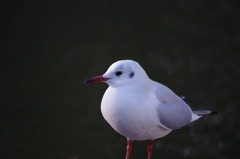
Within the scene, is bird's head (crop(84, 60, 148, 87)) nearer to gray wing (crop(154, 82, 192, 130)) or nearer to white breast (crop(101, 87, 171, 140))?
white breast (crop(101, 87, 171, 140))

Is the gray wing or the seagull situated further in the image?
the gray wing

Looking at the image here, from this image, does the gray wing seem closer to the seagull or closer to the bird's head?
the seagull

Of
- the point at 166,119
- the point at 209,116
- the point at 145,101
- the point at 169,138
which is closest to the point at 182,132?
the point at 169,138

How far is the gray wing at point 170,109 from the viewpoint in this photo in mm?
2439

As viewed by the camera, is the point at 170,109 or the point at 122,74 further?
the point at 170,109

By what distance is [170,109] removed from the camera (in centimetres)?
254

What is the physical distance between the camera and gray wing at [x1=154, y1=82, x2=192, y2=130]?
8.00 ft

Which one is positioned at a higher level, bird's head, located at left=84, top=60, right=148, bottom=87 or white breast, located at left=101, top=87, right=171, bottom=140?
bird's head, located at left=84, top=60, right=148, bottom=87

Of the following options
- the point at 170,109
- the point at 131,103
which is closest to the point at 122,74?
the point at 131,103

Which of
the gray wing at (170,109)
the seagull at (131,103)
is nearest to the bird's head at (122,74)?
the seagull at (131,103)

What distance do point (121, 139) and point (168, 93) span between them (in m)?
0.86

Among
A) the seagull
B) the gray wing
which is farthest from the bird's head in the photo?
the gray wing

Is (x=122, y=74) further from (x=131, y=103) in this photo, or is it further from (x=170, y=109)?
(x=170, y=109)

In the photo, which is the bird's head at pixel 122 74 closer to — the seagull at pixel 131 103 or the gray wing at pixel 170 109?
the seagull at pixel 131 103
